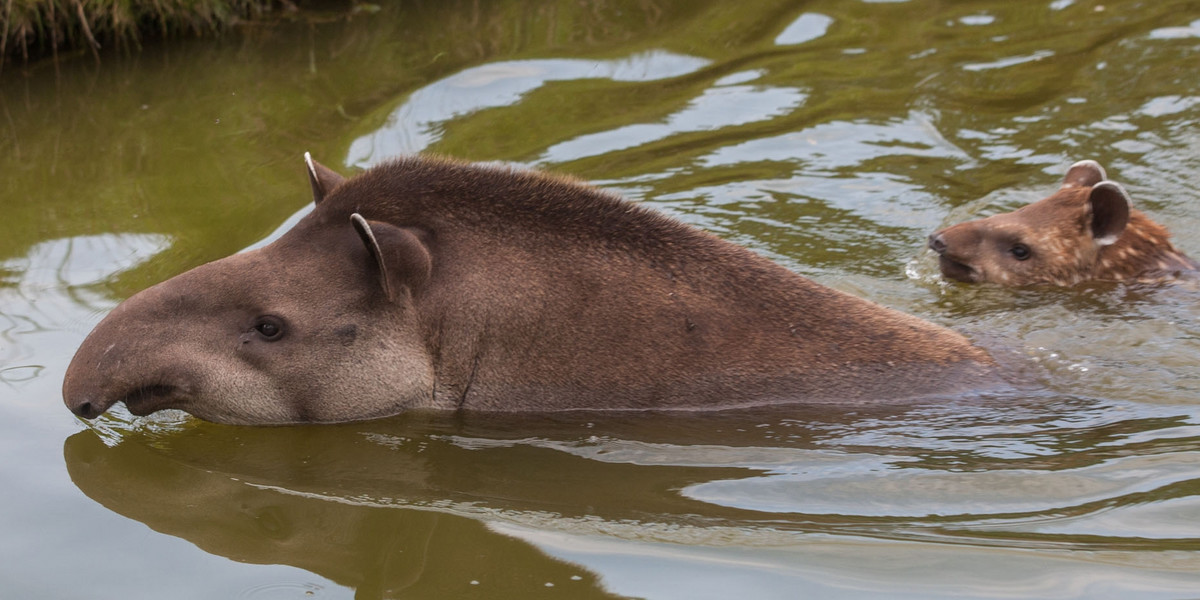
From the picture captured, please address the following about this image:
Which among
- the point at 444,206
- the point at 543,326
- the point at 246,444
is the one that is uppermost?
the point at 444,206

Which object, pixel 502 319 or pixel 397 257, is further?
pixel 502 319

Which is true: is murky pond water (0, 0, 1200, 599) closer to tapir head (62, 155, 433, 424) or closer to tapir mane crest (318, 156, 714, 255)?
tapir head (62, 155, 433, 424)

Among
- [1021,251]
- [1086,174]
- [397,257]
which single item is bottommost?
[1021,251]

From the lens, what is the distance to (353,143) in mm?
10500

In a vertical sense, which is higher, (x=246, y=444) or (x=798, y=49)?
(x=798, y=49)

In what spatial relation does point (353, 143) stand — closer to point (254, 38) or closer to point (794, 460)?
point (254, 38)

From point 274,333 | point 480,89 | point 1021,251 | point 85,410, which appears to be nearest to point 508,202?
point 274,333

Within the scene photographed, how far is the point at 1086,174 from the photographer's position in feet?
29.1

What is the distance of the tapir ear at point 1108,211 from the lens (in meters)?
8.05

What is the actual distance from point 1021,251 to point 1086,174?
0.79 meters

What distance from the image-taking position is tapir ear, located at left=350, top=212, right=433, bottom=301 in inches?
227

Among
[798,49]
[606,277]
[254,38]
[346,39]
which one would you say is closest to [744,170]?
[798,49]

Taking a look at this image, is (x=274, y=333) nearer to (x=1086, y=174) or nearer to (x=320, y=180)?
(x=320, y=180)

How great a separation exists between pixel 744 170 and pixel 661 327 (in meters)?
4.25
